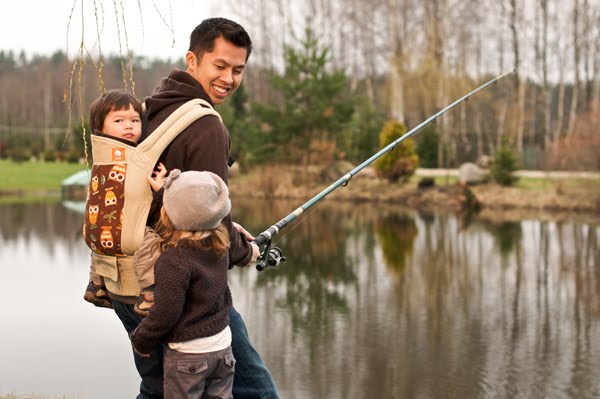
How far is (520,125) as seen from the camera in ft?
84.5

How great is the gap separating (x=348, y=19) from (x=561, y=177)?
13222 mm

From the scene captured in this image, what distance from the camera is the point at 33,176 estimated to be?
29125 mm

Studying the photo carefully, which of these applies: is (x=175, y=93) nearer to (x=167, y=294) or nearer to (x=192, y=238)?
(x=192, y=238)

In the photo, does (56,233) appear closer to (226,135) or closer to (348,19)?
(226,135)

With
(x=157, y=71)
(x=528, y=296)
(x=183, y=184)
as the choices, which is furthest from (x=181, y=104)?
(x=157, y=71)

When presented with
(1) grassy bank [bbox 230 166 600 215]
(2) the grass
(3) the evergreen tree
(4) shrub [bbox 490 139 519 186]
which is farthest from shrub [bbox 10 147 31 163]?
(4) shrub [bbox 490 139 519 186]

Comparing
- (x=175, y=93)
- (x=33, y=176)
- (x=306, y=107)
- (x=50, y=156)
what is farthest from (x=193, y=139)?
(x=50, y=156)

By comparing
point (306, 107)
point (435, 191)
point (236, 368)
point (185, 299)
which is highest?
point (306, 107)

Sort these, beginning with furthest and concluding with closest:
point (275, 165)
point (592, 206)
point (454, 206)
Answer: point (275, 165)
point (454, 206)
point (592, 206)

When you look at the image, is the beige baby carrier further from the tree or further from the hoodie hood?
the tree

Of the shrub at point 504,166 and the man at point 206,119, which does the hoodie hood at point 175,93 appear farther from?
the shrub at point 504,166

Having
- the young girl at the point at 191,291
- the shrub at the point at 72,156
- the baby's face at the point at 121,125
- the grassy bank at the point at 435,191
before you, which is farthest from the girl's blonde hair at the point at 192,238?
the shrub at the point at 72,156

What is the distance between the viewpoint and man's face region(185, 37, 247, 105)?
7.95 ft

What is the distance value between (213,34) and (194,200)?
1.86ft
